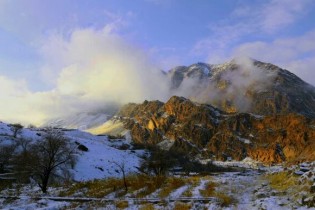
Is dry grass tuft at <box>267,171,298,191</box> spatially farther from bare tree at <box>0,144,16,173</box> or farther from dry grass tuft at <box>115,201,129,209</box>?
bare tree at <box>0,144,16,173</box>

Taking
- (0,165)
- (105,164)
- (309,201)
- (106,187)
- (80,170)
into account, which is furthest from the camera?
(105,164)

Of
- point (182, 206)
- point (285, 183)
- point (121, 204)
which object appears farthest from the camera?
point (285, 183)

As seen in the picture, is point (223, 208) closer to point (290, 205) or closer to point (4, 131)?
point (290, 205)

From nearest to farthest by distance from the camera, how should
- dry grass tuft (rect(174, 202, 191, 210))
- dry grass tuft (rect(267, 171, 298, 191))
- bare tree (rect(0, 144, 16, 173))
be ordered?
dry grass tuft (rect(174, 202, 191, 210))
dry grass tuft (rect(267, 171, 298, 191))
bare tree (rect(0, 144, 16, 173))

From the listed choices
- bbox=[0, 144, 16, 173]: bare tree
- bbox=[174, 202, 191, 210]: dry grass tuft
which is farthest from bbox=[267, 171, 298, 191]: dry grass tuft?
bbox=[0, 144, 16, 173]: bare tree

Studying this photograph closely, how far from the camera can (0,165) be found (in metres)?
78.9

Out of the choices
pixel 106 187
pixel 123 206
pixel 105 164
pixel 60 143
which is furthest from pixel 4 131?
pixel 123 206

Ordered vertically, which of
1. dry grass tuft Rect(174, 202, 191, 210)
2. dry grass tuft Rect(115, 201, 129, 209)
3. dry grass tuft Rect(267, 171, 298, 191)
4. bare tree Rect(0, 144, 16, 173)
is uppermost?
bare tree Rect(0, 144, 16, 173)

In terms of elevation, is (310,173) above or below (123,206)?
above

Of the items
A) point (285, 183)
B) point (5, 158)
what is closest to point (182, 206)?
point (285, 183)

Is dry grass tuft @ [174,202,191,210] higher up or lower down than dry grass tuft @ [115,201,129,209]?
higher up

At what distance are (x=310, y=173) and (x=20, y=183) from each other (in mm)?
53881

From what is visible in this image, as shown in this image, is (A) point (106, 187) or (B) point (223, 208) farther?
(A) point (106, 187)

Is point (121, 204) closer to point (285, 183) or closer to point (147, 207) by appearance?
point (147, 207)
